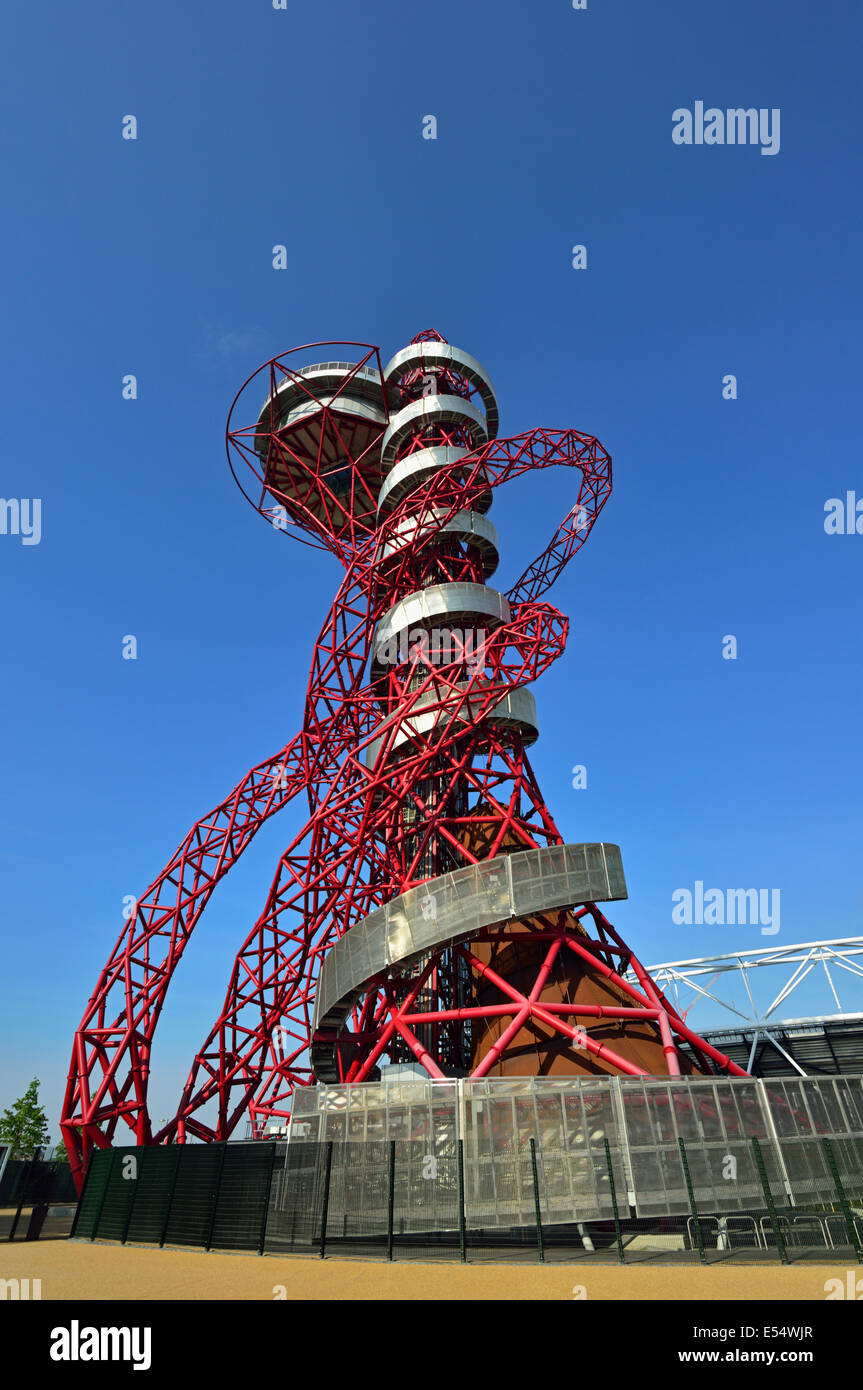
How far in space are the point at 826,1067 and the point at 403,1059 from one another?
95.3 feet

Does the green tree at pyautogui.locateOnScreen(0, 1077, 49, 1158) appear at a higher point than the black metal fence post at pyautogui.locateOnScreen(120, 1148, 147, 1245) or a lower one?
higher

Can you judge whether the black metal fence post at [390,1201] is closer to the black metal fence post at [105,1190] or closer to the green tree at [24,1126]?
the black metal fence post at [105,1190]

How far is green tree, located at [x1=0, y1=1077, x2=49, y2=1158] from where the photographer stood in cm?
4838

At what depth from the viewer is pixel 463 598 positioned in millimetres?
31297

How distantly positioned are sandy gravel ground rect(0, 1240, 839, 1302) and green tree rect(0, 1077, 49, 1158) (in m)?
42.2

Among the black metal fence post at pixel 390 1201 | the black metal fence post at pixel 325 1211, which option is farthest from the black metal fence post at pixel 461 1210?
the black metal fence post at pixel 325 1211

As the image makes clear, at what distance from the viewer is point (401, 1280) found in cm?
1170

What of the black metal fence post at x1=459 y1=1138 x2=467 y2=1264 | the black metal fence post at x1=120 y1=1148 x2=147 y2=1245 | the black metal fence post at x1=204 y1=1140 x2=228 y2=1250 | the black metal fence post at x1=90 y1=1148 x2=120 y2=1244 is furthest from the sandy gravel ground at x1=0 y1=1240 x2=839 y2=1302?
the black metal fence post at x1=90 y1=1148 x2=120 y2=1244

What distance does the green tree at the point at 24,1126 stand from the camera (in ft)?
159

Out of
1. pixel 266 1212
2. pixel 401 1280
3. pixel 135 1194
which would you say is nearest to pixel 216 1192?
pixel 266 1212

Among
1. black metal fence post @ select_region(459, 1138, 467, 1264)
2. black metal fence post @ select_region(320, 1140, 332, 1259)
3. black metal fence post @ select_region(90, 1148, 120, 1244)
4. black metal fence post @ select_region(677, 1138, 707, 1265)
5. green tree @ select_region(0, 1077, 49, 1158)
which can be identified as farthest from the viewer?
green tree @ select_region(0, 1077, 49, 1158)

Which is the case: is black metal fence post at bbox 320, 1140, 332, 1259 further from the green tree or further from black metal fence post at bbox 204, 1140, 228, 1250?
the green tree
